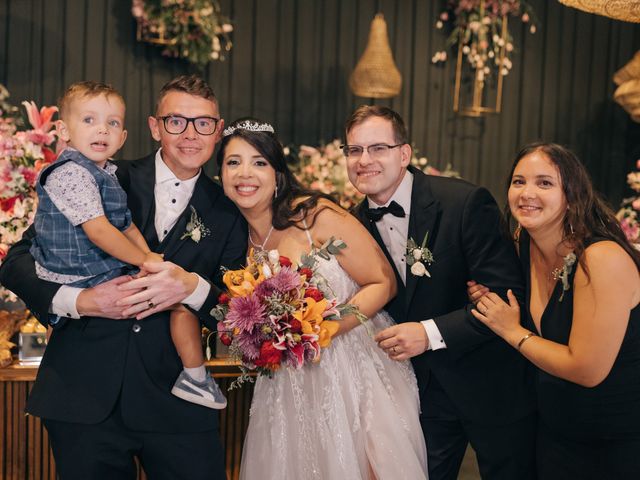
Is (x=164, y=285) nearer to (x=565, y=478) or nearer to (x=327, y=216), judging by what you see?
(x=327, y=216)

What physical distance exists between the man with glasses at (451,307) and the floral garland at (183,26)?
10.6 ft

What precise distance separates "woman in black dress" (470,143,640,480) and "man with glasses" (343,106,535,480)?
0.51 ft

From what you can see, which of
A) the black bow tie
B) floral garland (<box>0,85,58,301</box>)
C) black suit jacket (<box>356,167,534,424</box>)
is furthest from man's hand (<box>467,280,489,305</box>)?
floral garland (<box>0,85,58,301</box>)

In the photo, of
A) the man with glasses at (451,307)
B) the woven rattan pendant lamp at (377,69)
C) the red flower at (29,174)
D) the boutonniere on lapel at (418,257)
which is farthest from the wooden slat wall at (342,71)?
the boutonniere on lapel at (418,257)

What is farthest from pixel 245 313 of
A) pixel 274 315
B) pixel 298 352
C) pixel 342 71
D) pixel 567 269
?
pixel 342 71

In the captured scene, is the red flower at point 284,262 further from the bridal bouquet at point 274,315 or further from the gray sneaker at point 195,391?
the gray sneaker at point 195,391

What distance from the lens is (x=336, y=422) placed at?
2.69 m

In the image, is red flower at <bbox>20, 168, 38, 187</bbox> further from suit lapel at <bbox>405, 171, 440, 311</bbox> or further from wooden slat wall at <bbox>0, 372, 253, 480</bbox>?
suit lapel at <bbox>405, 171, 440, 311</bbox>

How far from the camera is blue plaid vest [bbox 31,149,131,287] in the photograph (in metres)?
2.57

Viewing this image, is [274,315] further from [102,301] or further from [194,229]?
[102,301]

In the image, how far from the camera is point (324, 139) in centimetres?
679

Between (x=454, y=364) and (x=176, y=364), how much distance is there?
40.2 inches

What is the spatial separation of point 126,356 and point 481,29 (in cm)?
518

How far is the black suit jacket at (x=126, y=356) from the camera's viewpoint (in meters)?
2.50
